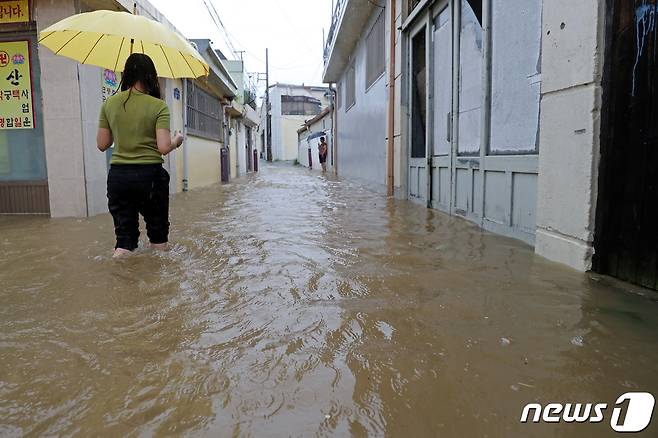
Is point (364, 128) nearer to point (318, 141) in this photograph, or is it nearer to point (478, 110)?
point (478, 110)

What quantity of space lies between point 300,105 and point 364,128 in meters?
37.0

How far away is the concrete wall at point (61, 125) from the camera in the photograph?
6.21 metres

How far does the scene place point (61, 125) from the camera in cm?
638

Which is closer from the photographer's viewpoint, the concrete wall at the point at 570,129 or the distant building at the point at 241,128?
the concrete wall at the point at 570,129

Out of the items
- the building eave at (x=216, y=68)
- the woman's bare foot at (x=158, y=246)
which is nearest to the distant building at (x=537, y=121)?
the woman's bare foot at (x=158, y=246)

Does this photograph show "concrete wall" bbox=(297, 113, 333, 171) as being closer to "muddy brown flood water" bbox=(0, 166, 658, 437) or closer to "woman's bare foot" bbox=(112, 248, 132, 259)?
"woman's bare foot" bbox=(112, 248, 132, 259)

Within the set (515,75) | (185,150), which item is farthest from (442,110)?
(185,150)

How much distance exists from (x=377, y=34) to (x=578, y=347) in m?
10.1

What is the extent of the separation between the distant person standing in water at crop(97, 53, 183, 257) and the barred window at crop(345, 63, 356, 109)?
11.6m

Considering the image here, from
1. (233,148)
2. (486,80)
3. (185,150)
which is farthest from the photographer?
(233,148)

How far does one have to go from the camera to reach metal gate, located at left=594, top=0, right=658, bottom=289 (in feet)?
9.12

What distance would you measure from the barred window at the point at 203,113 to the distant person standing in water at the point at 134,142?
9.03 meters

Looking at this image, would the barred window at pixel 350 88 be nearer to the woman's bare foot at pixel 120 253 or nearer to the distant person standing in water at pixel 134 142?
the distant person standing in water at pixel 134 142

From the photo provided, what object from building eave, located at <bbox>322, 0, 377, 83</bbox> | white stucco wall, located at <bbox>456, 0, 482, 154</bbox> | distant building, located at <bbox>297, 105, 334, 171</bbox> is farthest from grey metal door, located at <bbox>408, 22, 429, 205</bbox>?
distant building, located at <bbox>297, 105, 334, 171</bbox>
